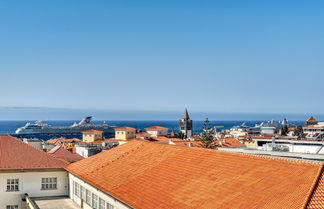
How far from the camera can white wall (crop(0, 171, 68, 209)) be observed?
3338 centimetres

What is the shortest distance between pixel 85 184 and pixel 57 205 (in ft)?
12.2

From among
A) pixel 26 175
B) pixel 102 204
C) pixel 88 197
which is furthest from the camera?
pixel 26 175

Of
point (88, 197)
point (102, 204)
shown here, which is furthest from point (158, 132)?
point (102, 204)

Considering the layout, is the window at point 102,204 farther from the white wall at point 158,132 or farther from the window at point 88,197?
the white wall at point 158,132

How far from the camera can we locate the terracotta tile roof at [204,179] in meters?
A: 16.9

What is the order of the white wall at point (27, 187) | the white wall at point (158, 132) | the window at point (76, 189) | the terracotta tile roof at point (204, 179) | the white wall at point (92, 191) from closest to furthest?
1. the terracotta tile roof at point (204, 179)
2. the white wall at point (92, 191)
3. the window at point (76, 189)
4. the white wall at point (27, 187)
5. the white wall at point (158, 132)

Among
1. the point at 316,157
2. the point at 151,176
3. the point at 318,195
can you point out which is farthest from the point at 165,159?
the point at 316,157

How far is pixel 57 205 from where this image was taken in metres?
32.1

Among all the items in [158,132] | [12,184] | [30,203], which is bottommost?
[158,132]

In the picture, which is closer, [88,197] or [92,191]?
[92,191]

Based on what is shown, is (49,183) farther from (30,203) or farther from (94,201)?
(94,201)

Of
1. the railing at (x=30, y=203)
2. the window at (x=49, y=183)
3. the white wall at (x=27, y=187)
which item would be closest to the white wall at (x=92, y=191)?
the white wall at (x=27, y=187)

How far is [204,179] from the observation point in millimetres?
21109

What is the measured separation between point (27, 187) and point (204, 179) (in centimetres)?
1939
